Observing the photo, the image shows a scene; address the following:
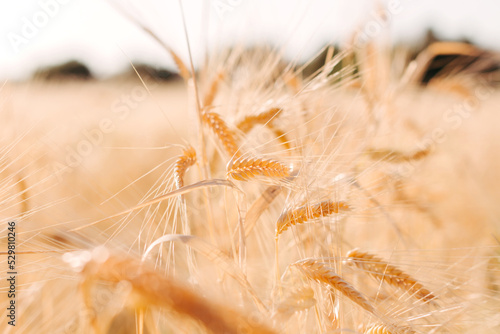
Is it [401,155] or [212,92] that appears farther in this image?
[401,155]

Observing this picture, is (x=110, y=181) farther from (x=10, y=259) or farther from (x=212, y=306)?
(x=212, y=306)

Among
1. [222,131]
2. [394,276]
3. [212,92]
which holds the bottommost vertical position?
[394,276]

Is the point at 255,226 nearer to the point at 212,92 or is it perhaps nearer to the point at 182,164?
the point at 182,164

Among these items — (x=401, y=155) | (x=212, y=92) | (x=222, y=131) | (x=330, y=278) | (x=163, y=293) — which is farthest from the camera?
(x=401, y=155)

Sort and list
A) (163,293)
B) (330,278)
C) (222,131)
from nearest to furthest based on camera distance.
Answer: (163,293), (330,278), (222,131)

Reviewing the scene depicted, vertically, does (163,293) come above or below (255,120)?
below

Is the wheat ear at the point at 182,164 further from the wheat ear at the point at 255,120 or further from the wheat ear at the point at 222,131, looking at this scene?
the wheat ear at the point at 255,120

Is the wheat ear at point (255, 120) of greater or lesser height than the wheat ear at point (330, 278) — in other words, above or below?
above

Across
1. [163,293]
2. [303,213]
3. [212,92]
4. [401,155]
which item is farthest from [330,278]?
[401,155]

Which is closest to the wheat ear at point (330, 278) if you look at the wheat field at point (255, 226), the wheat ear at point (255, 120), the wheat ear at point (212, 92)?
the wheat field at point (255, 226)
